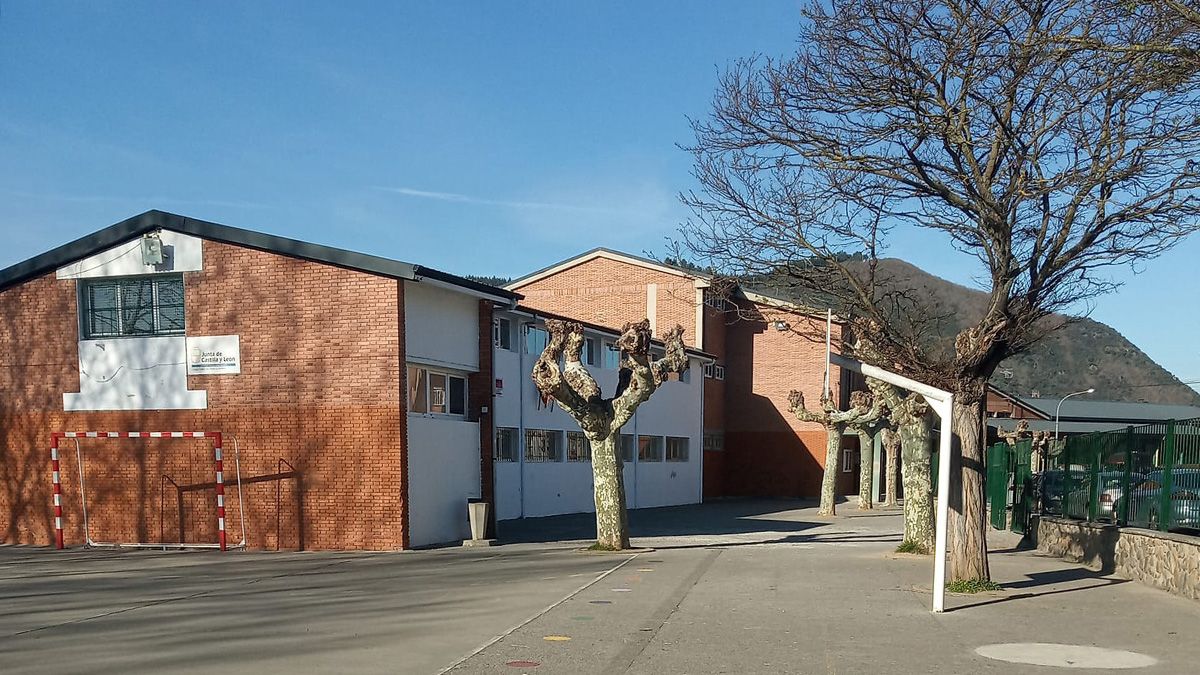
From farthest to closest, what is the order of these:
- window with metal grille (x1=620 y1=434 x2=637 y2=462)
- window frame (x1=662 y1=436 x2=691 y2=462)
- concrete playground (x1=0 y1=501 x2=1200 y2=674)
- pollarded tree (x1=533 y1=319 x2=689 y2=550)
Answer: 1. window frame (x1=662 y1=436 x2=691 y2=462)
2. window with metal grille (x1=620 y1=434 x2=637 y2=462)
3. pollarded tree (x1=533 y1=319 x2=689 y2=550)
4. concrete playground (x1=0 y1=501 x2=1200 y2=674)

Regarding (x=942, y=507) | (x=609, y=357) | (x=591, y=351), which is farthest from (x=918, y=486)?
(x=609, y=357)

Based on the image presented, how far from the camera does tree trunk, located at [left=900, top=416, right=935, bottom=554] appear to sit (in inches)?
755

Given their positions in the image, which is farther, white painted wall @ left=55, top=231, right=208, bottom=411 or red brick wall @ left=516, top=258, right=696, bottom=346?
red brick wall @ left=516, top=258, right=696, bottom=346

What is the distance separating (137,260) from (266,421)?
423 centimetres

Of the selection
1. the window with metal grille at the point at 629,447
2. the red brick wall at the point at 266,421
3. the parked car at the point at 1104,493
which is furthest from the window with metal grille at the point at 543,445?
the parked car at the point at 1104,493

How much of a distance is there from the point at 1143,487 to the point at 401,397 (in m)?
12.2

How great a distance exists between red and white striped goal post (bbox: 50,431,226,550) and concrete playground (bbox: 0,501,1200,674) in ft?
3.60

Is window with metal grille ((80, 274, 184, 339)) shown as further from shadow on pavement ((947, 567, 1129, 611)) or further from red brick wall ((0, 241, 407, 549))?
shadow on pavement ((947, 567, 1129, 611))

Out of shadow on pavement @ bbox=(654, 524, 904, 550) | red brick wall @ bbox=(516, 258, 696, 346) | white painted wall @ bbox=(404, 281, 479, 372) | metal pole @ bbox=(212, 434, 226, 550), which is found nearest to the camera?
metal pole @ bbox=(212, 434, 226, 550)

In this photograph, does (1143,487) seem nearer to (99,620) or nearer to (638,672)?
(638,672)

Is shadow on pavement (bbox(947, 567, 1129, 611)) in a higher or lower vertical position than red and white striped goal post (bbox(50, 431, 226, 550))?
lower

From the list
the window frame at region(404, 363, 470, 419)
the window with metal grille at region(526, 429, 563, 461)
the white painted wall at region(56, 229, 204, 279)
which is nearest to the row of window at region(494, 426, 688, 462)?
the window with metal grille at region(526, 429, 563, 461)

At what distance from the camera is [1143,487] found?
15164 mm

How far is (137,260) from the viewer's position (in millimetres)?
21141
